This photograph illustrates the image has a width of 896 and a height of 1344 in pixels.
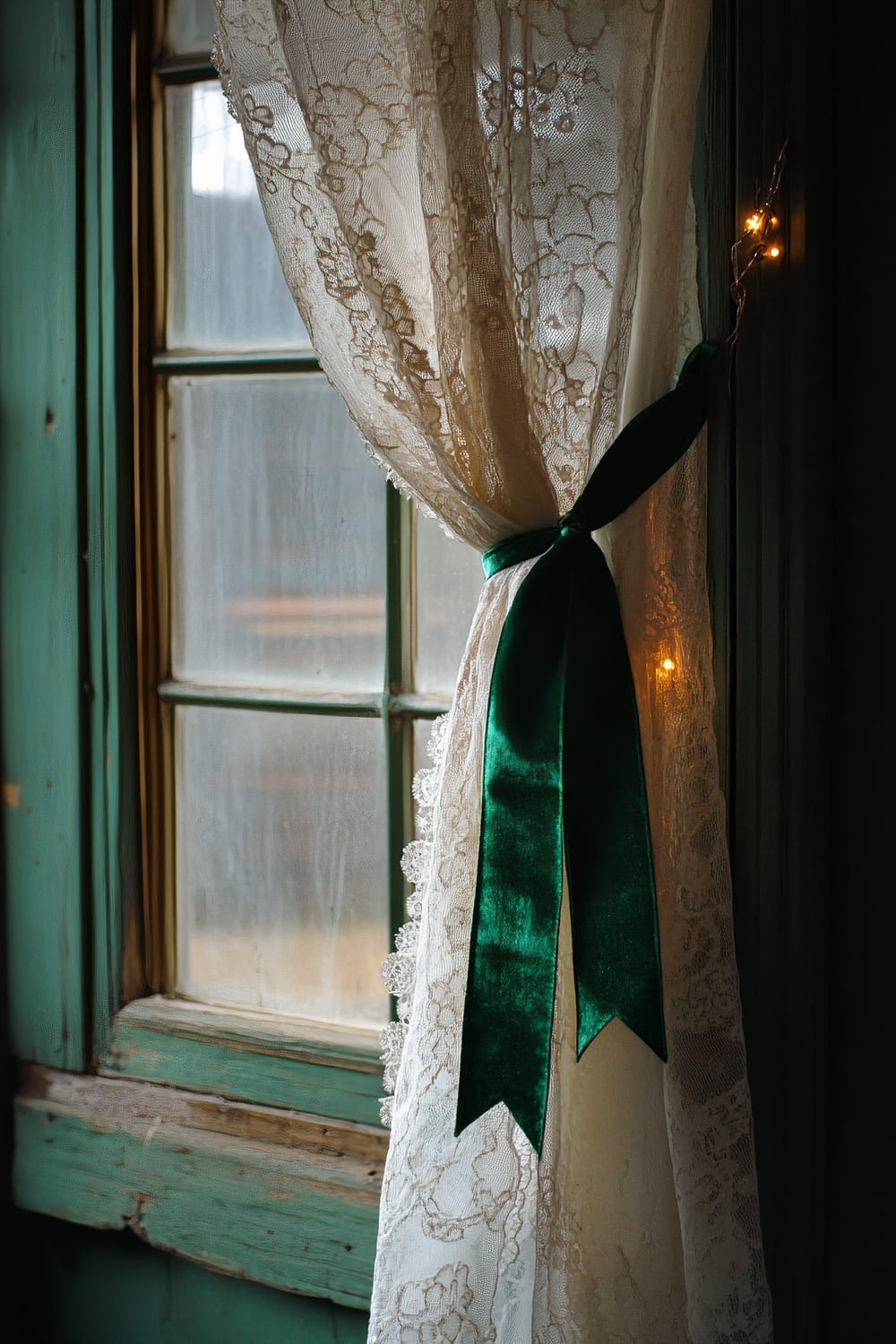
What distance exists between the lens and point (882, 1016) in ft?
3.12

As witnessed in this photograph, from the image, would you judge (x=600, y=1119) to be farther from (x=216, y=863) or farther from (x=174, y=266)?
(x=174, y=266)

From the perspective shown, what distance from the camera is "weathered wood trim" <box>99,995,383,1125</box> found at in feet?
4.02

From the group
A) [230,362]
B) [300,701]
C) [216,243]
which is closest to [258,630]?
[300,701]

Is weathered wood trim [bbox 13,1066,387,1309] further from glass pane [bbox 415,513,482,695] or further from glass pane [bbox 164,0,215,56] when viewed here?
glass pane [bbox 164,0,215,56]

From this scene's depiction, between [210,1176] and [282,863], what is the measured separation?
0.36 m

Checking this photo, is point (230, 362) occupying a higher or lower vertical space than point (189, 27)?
lower

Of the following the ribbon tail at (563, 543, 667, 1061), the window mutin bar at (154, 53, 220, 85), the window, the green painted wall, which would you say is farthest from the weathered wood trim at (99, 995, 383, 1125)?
the window mutin bar at (154, 53, 220, 85)

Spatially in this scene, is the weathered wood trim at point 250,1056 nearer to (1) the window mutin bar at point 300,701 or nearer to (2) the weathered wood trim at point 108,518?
(2) the weathered wood trim at point 108,518

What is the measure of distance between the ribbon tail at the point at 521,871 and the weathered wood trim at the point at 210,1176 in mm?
462

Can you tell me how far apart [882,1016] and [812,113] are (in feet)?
2.57

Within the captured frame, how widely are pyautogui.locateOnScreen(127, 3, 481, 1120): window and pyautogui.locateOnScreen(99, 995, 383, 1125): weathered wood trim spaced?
1 cm

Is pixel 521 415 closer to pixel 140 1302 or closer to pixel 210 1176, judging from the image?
pixel 210 1176

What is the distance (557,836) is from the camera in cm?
81

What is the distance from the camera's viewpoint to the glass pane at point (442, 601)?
1.23 m
